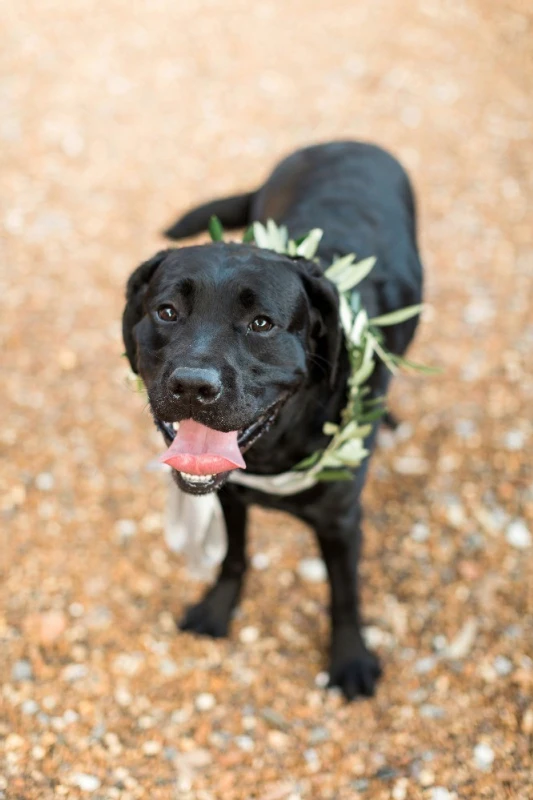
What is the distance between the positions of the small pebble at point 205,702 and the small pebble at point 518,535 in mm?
1555

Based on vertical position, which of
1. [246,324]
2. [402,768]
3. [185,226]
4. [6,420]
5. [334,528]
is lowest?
[402,768]

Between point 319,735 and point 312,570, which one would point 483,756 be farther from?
point 312,570

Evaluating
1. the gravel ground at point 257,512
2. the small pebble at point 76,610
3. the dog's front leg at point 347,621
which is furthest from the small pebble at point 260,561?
the small pebble at point 76,610

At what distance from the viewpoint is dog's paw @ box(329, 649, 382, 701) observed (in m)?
3.16

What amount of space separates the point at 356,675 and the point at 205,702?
617 millimetres

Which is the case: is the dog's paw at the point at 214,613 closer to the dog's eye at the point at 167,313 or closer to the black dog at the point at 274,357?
the black dog at the point at 274,357

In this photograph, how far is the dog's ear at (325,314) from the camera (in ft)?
8.10

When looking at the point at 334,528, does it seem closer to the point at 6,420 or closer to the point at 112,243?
the point at 6,420

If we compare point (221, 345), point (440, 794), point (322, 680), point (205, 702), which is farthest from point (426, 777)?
point (221, 345)

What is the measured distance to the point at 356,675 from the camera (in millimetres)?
3170

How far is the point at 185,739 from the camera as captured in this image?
9.82 feet

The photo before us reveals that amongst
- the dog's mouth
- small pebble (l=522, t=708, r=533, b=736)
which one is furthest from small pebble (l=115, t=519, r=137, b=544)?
small pebble (l=522, t=708, r=533, b=736)

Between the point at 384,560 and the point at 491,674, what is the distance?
0.70 metres

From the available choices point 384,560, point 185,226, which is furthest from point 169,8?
point 384,560
